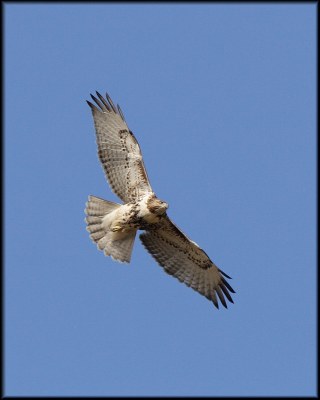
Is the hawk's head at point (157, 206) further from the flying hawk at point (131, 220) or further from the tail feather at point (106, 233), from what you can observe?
the tail feather at point (106, 233)

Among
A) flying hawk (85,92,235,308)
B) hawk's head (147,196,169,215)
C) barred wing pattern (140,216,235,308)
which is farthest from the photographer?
barred wing pattern (140,216,235,308)

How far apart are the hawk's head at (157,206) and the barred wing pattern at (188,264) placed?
2.80ft

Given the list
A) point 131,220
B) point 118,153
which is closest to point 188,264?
point 131,220

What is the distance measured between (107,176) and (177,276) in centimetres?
196

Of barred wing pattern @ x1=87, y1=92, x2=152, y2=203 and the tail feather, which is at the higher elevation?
barred wing pattern @ x1=87, y1=92, x2=152, y2=203

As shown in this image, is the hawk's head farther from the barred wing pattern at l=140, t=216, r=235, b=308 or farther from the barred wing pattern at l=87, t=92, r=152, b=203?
the barred wing pattern at l=140, t=216, r=235, b=308

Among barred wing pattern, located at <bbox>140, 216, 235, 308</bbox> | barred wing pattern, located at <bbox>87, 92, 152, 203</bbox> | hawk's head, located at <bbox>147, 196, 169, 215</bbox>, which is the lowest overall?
barred wing pattern, located at <bbox>140, 216, 235, 308</bbox>

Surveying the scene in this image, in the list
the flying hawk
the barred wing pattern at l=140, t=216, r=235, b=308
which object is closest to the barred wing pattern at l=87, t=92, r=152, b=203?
the flying hawk

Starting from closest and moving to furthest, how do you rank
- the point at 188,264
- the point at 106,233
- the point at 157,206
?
the point at 157,206 < the point at 106,233 < the point at 188,264

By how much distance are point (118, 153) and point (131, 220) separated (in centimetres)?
118

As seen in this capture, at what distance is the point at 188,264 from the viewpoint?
539 inches

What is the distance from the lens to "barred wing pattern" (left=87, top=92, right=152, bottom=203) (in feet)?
43.3

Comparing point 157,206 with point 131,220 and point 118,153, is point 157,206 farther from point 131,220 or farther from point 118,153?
point 118,153

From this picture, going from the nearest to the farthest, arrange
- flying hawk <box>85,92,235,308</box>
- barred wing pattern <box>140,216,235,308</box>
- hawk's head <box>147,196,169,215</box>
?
1. hawk's head <box>147,196,169,215</box>
2. flying hawk <box>85,92,235,308</box>
3. barred wing pattern <box>140,216,235,308</box>
